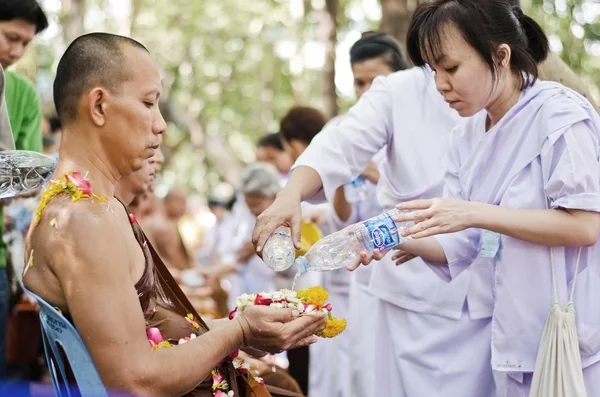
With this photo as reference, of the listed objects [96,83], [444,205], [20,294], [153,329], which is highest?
[96,83]

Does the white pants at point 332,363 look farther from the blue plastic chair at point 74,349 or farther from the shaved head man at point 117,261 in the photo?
the blue plastic chair at point 74,349

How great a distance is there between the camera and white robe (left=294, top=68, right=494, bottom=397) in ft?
12.0

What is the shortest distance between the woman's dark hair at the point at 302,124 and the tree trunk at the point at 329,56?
13.8 feet

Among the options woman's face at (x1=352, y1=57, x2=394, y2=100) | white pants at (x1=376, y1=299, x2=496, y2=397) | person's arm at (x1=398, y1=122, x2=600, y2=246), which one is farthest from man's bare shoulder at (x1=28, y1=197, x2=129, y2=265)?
woman's face at (x1=352, y1=57, x2=394, y2=100)

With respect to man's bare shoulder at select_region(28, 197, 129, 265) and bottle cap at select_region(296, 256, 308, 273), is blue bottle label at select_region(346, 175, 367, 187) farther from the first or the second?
man's bare shoulder at select_region(28, 197, 129, 265)

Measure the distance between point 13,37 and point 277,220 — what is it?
2.16m

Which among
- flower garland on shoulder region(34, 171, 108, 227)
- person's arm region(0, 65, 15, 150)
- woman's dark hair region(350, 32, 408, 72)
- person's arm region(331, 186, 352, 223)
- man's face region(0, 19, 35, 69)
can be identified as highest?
man's face region(0, 19, 35, 69)

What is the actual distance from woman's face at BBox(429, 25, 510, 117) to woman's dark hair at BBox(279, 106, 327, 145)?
136 inches

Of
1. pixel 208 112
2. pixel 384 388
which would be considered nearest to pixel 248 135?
pixel 208 112

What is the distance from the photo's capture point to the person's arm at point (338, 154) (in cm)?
333

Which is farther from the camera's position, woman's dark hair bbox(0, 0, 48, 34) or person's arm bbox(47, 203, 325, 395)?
woman's dark hair bbox(0, 0, 48, 34)

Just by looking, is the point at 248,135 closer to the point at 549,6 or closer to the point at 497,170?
the point at 549,6

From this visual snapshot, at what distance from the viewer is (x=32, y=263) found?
2.55m

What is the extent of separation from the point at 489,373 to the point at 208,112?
72.9 feet
